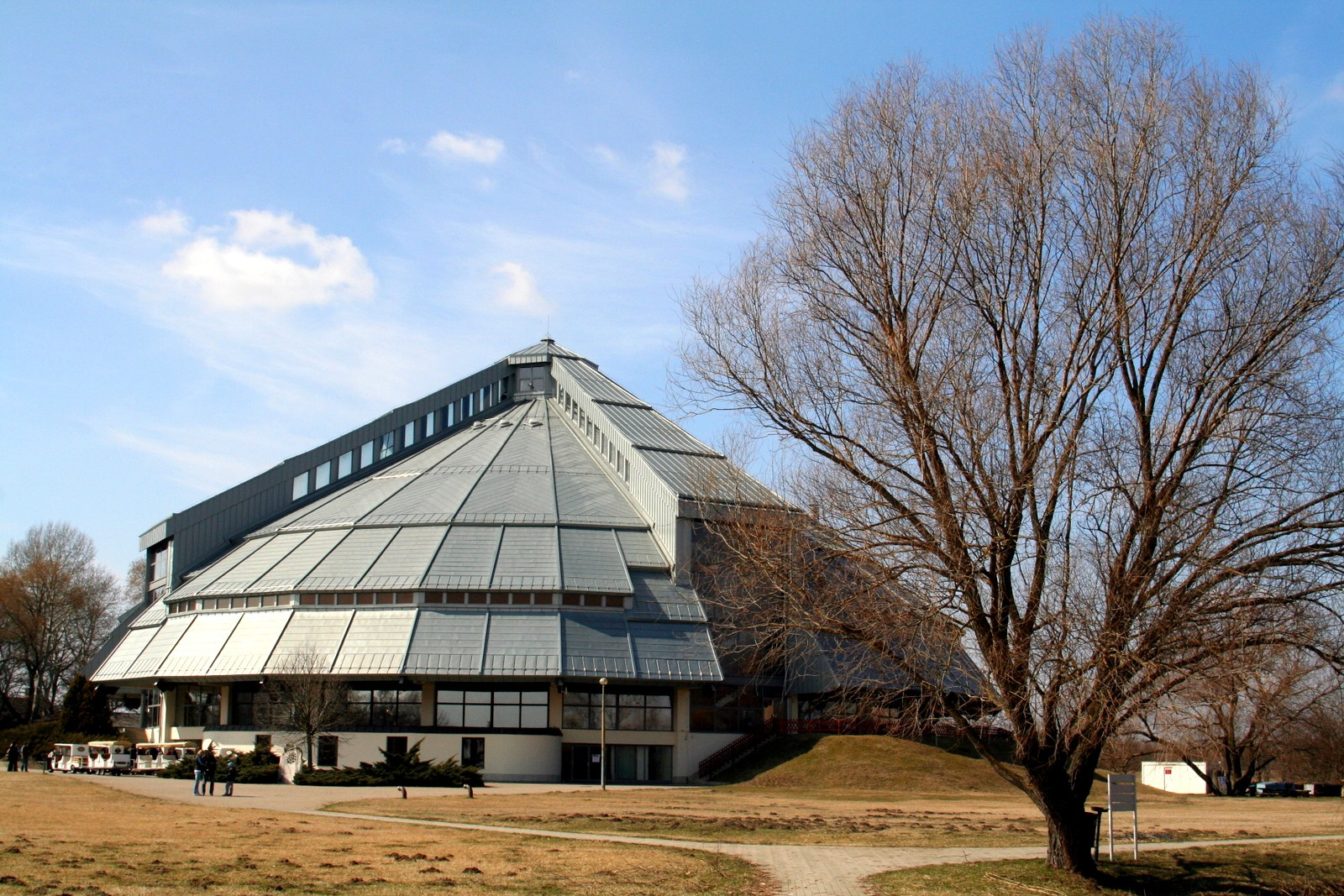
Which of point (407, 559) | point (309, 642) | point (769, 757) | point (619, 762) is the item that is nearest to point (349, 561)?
point (407, 559)

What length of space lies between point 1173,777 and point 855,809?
34.1 metres

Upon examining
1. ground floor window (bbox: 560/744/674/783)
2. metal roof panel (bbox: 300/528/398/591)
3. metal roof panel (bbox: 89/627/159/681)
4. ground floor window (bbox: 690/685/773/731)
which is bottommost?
ground floor window (bbox: 560/744/674/783)

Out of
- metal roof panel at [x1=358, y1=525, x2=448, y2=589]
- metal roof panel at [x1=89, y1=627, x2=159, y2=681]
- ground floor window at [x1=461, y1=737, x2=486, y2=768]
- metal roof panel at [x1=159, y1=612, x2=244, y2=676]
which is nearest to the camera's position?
ground floor window at [x1=461, y1=737, x2=486, y2=768]

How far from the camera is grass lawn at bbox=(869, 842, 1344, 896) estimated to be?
17453 mm

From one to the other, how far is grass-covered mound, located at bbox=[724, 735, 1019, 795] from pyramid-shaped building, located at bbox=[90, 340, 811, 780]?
3.74 metres

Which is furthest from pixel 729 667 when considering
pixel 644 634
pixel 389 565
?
pixel 389 565

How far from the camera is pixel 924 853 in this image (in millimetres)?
21953

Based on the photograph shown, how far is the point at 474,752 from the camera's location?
47312mm

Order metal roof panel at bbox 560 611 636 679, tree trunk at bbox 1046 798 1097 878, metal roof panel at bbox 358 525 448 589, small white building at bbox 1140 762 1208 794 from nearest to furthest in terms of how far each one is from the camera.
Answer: tree trunk at bbox 1046 798 1097 878 → metal roof panel at bbox 560 611 636 679 → metal roof panel at bbox 358 525 448 589 → small white building at bbox 1140 762 1208 794

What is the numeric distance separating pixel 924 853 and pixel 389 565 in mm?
35874

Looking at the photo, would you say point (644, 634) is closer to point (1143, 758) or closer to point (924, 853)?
point (924, 853)

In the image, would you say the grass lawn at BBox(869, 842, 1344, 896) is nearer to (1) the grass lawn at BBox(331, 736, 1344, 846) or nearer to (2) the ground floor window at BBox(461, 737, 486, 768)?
(1) the grass lawn at BBox(331, 736, 1344, 846)

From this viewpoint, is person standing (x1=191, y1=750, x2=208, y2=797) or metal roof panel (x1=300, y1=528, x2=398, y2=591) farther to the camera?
metal roof panel (x1=300, y1=528, x2=398, y2=591)

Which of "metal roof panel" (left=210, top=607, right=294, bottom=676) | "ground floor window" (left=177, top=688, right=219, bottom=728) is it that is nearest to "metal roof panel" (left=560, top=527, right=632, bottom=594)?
"metal roof panel" (left=210, top=607, right=294, bottom=676)
